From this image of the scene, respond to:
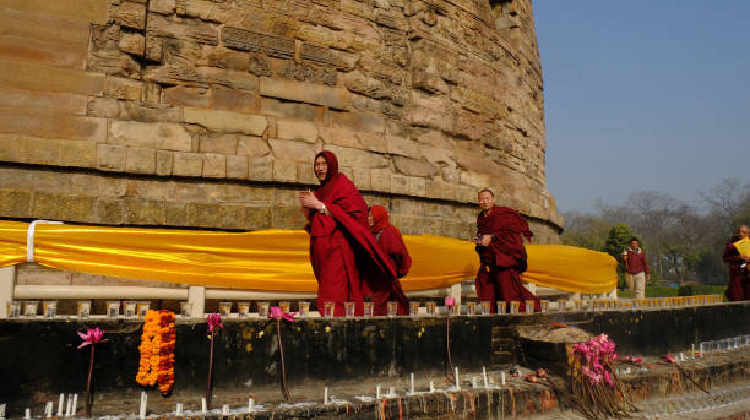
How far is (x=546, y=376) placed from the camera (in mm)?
3945

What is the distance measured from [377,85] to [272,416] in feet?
18.5

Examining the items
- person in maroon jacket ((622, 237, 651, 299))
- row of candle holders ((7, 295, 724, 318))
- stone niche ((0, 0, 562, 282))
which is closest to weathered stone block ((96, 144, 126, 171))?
stone niche ((0, 0, 562, 282))

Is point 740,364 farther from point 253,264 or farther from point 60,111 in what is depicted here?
point 60,111

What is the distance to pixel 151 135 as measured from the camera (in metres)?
5.98

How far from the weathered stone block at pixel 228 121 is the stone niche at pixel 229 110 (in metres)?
0.01

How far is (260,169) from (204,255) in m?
1.43

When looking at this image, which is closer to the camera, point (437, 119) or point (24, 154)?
point (24, 154)

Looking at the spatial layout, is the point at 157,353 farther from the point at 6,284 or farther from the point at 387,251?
the point at 387,251

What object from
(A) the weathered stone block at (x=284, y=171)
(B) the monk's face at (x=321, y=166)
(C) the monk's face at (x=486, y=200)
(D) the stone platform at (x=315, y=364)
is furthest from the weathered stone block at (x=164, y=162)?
(C) the monk's face at (x=486, y=200)

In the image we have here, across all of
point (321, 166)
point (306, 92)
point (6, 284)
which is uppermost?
point (306, 92)

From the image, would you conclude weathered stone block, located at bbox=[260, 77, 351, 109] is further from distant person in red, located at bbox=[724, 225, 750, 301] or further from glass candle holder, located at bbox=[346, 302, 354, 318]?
distant person in red, located at bbox=[724, 225, 750, 301]

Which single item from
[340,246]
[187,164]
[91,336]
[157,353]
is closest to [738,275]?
[340,246]

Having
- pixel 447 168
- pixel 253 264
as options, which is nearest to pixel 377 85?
pixel 447 168

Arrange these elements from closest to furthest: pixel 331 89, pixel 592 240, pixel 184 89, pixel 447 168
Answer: pixel 184 89, pixel 331 89, pixel 447 168, pixel 592 240
